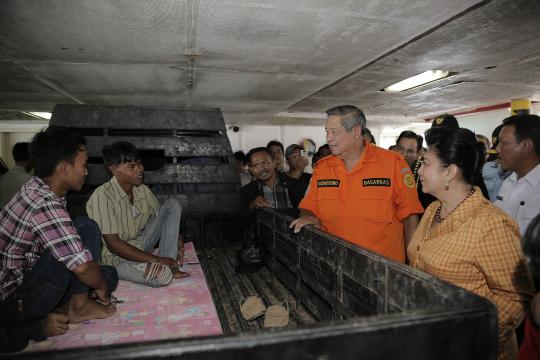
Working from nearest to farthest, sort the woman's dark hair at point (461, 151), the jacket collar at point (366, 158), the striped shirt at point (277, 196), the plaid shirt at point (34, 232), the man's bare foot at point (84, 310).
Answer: the woman's dark hair at point (461, 151), the plaid shirt at point (34, 232), the man's bare foot at point (84, 310), the jacket collar at point (366, 158), the striped shirt at point (277, 196)

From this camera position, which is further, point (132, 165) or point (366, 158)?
point (132, 165)

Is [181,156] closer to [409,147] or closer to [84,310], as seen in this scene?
[84,310]

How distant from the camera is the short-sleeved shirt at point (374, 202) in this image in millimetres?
2619

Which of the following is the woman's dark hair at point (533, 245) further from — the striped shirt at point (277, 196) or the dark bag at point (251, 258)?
the striped shirt at point (277, 196)

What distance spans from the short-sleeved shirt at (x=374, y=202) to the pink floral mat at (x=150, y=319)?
1.16 meters

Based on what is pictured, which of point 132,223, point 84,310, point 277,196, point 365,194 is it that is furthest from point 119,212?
point 365,194

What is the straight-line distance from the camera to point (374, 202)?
2.62 m

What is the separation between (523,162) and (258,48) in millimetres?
2812

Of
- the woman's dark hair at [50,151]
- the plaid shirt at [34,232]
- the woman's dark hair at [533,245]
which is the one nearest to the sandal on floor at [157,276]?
the plaid shirt at [34,232]

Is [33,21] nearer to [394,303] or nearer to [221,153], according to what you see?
[221,153]

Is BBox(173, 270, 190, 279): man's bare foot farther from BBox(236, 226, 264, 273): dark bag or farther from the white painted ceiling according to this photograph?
the white painted ceiling

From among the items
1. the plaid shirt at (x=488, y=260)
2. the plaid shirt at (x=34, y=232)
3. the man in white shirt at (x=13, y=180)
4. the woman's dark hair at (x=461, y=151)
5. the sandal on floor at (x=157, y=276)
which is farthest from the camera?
the man in white shirt at (x=13, y=180)

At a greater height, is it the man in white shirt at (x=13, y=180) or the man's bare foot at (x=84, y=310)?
the man in white shirt at (x=13, y=180)

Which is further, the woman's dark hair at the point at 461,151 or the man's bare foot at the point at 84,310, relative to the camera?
the man's bare foot at the point at 84,310
